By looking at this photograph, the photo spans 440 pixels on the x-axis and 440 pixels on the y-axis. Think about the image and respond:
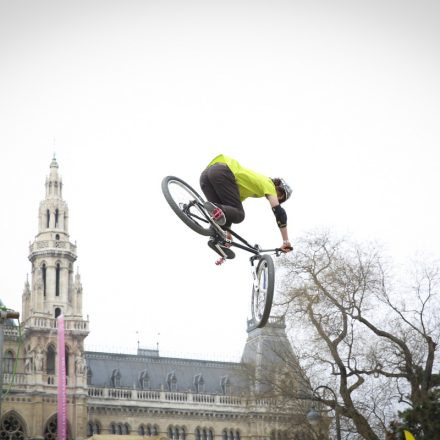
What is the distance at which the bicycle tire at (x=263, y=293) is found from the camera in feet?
38.1

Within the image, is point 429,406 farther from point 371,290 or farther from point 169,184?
point 169,184

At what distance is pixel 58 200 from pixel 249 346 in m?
26.0

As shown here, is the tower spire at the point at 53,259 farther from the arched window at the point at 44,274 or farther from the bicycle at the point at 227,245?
the bicycle at the point at 227,245

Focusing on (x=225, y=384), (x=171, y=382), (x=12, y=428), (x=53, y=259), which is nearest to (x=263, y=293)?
(x=12, y=428)

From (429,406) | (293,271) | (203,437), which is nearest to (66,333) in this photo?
(203,437)

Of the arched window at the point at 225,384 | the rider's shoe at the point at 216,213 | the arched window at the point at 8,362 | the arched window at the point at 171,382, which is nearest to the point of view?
the rider's shoe at the point at 216,213

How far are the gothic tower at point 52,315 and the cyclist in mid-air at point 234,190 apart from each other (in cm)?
6431

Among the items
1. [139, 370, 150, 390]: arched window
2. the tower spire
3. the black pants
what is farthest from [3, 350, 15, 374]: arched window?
the black pants

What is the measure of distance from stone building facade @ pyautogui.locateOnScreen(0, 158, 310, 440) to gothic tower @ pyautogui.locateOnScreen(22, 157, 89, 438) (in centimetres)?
9

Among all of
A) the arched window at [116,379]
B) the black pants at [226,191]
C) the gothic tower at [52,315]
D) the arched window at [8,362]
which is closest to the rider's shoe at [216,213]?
the black pants at [226,191]

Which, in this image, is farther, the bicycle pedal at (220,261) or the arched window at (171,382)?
the arched window at (171,382)

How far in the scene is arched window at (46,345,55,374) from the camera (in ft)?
259

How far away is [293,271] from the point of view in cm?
3859

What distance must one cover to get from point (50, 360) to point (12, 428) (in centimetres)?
818
